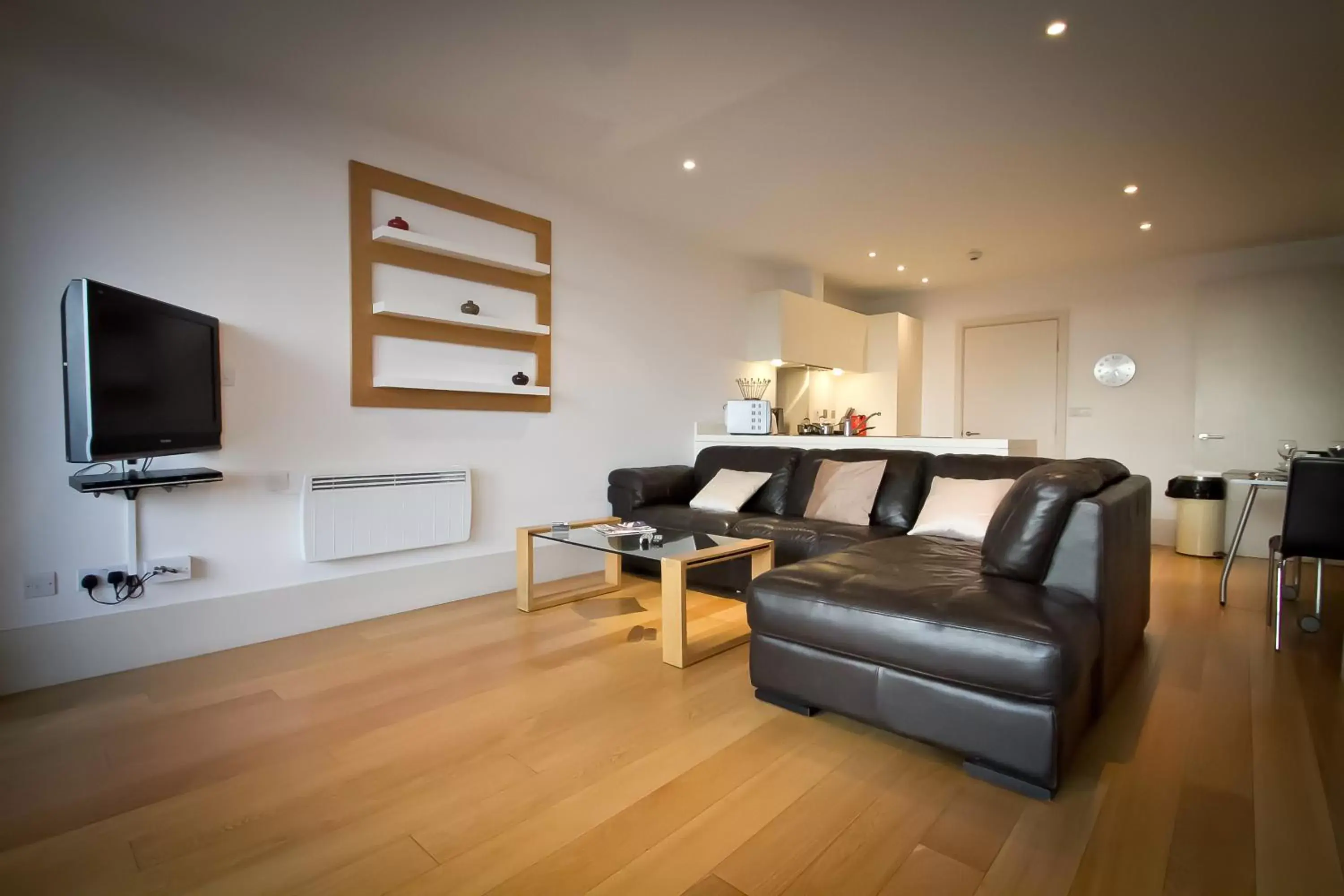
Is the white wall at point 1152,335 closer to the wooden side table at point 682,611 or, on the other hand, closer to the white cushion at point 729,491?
the white cushion at point 729,491

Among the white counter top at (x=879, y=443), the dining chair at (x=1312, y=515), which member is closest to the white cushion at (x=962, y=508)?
the white counter top at (x=879, y=443)

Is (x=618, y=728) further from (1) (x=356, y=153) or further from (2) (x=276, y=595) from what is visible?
(1) (x=356, y=153)

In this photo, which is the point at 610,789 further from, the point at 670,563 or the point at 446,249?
the point at 446,249

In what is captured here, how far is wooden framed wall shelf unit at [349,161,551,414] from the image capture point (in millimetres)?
3305

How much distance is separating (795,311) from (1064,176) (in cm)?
230

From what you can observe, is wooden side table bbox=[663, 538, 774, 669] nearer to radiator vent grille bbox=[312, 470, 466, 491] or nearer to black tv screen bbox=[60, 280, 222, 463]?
radiator vent grille bbox=[312, 470, 466, 491]

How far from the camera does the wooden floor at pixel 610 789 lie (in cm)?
141

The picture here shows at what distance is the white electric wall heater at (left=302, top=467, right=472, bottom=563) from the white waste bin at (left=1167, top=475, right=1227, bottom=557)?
539cm

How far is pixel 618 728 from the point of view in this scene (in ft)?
6.86

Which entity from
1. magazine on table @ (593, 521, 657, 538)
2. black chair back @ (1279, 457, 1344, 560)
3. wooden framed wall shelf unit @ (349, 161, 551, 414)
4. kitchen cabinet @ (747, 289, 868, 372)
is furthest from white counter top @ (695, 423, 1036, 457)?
wooden framed wall shelf unit @ (349, 161, 551, 414)

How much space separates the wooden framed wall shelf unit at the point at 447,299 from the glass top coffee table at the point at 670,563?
94 centimetres

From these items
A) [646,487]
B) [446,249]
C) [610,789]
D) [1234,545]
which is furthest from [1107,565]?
[446,249]

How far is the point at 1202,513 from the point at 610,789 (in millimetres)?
5374

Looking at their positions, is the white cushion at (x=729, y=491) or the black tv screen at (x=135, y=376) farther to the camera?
the white cushion at (x=729, y=491)
